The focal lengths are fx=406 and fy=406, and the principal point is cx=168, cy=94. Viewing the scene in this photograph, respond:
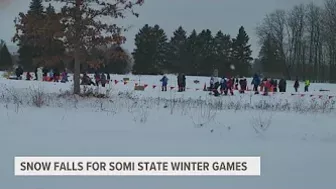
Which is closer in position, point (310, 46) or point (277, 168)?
point (277, 168)

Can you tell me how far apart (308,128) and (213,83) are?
61.7 ft

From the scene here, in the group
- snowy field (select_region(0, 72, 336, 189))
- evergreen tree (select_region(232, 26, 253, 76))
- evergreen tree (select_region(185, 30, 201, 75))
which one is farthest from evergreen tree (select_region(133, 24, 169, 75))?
snowy field (select_region(0, 72, 336, 189))

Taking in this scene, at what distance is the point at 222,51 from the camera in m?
76.3

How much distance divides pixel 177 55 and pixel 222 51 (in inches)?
361

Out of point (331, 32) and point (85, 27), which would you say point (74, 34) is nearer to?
point (85, 27)

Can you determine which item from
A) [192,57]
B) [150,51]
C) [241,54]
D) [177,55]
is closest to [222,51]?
[241,54]

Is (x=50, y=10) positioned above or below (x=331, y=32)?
below

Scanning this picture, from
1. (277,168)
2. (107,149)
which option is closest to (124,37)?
(107,149)

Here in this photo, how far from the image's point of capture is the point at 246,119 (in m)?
10.5

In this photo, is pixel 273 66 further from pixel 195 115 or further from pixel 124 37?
pixel 195 115

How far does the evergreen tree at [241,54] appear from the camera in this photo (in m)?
74.5

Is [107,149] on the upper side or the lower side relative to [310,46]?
lower

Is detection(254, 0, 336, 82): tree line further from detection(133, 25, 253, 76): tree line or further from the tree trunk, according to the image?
the tree trunk

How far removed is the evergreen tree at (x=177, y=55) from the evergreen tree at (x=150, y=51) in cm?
99
